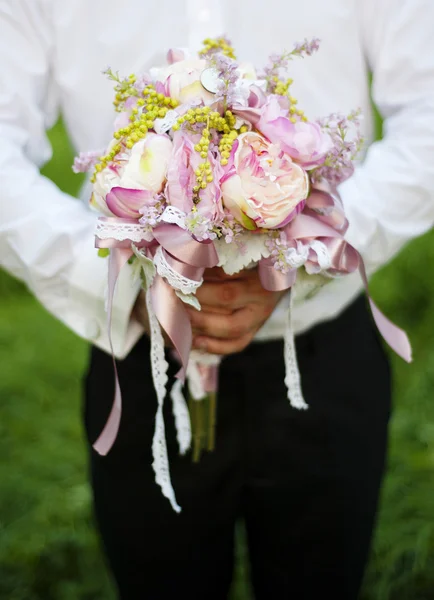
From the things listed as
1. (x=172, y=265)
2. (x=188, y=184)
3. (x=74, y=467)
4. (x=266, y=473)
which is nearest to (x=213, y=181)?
(x=188, y=184)

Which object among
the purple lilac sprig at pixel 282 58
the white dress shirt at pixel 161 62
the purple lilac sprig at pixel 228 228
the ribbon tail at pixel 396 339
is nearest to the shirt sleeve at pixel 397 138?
the white dress shirt at pixel 161 62

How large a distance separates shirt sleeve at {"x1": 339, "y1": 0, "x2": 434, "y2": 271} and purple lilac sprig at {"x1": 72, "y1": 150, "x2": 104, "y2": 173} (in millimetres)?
462

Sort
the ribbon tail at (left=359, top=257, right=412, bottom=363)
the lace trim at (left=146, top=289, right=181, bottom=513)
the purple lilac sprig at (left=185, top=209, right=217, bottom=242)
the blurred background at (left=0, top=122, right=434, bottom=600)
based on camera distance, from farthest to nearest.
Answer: the blurred background at (left=0, top=122, right=434, bottom=600), the ribbon tail at (left=359, top=257, right=412, bottom=363), the lace trim at (left=146, top=289, right=181, bottom=513), the purple lilac sprig at (left=185, top=209, right=217, bottom=242)

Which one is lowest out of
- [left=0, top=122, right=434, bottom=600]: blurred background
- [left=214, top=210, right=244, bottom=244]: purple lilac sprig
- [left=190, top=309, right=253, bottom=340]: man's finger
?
[left=0, top=122, right=434, bottom=600]: blurred background

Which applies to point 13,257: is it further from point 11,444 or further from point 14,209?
point 11,444

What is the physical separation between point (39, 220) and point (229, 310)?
38cm

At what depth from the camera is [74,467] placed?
2859mm

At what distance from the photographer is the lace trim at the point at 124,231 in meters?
1.03

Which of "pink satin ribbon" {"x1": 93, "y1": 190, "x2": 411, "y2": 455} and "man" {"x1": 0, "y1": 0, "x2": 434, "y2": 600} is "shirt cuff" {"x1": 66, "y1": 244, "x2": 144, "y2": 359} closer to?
"man" {"x1": 0, "y1": 0, "x2": 434, "y2": 600}

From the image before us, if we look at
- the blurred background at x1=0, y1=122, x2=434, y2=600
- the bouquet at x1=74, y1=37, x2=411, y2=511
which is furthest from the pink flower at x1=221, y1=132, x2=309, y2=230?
the blurred background at x1=0, y1=122, x2=434, y2=600

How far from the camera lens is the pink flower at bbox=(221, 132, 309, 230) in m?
0.99

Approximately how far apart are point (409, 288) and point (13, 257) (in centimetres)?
279

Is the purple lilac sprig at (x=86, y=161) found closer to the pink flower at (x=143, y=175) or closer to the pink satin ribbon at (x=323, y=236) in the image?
the pink flower at (x=143, y=175)

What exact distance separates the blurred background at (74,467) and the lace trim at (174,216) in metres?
1.59
